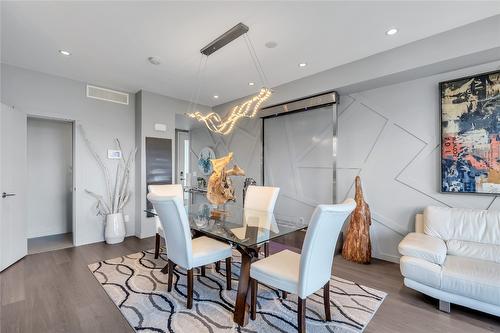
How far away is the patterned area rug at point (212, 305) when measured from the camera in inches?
73.4

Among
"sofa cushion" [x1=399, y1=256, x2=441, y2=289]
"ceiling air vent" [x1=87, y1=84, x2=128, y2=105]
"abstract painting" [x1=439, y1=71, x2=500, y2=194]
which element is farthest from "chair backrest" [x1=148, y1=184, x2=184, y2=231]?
"abstract painting" [x1=439, y1=71, x2=500, y2=194]

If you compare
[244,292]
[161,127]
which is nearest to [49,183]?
[161,127]

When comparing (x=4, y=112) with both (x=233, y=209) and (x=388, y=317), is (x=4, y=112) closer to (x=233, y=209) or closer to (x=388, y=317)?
(x=233, y=209)

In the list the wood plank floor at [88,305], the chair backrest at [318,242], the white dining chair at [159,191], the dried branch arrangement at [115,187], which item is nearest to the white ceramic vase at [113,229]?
the dried branch arrangement at [115,187]

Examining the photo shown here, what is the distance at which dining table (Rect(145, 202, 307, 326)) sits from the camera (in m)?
1.92

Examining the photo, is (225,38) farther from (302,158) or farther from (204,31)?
(302,158)

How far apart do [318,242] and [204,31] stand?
2.36 metres

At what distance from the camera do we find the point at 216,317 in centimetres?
197

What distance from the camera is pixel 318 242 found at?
5.36 ft

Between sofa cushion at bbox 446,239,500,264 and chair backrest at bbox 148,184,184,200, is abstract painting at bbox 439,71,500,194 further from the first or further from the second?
chair backrest at bbox 148,184,184,200

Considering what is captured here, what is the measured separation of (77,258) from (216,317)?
2548 millimetres

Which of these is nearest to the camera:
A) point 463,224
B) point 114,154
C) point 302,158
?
point 463,224

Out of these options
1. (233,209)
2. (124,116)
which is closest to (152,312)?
(233,209)

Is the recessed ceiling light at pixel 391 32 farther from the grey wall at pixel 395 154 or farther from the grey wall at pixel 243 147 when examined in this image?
the grey wall at pixel 243 147
